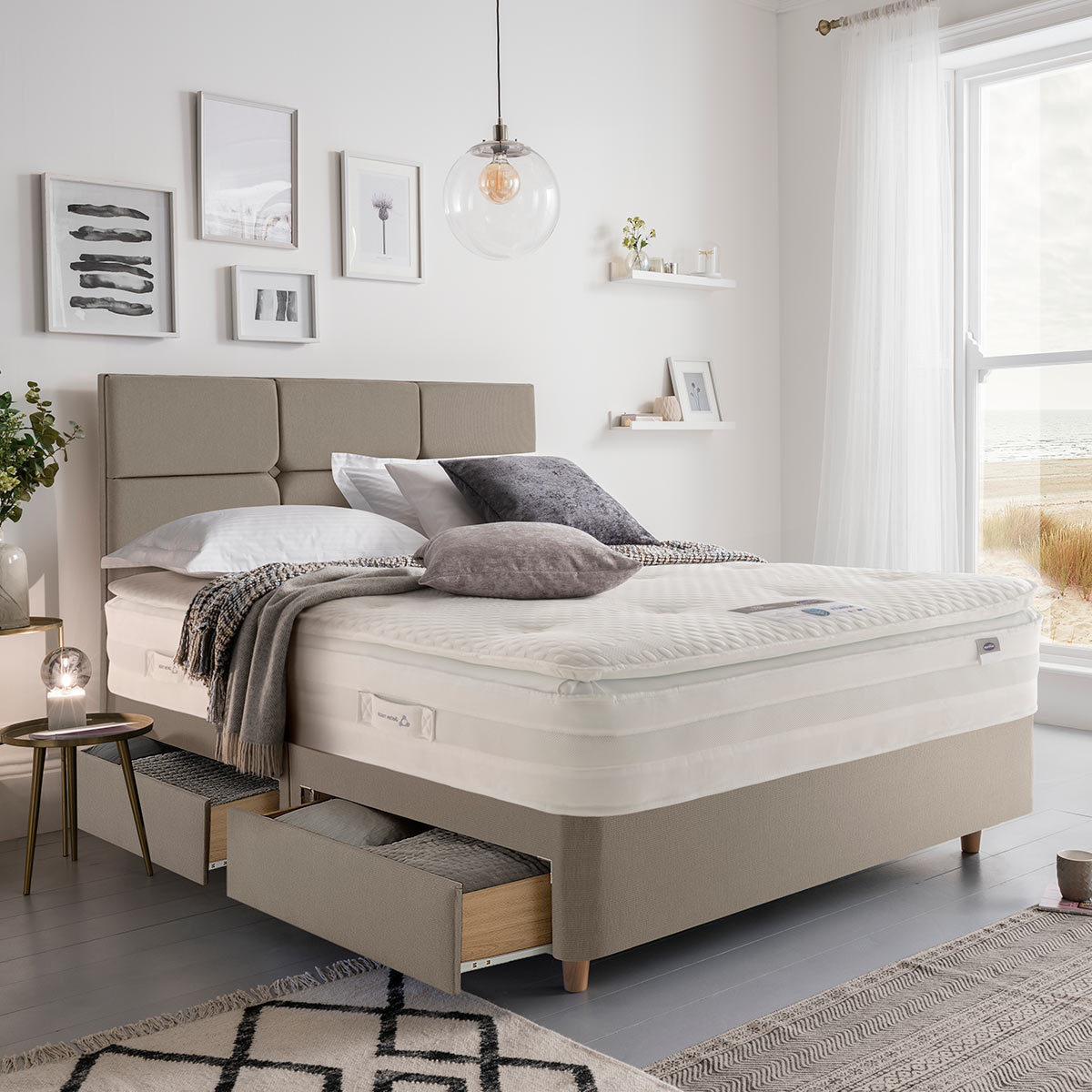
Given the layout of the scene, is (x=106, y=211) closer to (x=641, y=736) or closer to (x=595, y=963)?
(x=641, y=736)

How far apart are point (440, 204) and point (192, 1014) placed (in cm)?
279

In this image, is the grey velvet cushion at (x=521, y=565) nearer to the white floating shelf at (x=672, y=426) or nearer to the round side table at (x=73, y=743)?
the round side table at (x=73, y=743)

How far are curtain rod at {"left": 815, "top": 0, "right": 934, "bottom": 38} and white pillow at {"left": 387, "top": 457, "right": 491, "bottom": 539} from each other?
8.00ft

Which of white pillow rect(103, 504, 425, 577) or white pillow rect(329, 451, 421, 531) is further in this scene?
white pillow rect(329, 451, 421, 531)

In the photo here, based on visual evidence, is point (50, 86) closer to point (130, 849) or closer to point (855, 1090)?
point (130, 849)

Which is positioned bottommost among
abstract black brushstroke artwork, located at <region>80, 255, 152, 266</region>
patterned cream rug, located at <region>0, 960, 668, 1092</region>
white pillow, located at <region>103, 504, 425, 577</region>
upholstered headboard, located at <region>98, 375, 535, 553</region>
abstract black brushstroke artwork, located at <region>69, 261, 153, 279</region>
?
patterned cream rug, located at <region>0, 960, 668, 1092</region>

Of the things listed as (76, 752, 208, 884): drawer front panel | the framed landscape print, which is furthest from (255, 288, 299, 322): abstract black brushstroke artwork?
(76, 752, 208, 884): drawer front panel

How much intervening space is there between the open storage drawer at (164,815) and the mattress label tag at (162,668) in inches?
8.5

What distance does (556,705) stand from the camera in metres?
2.00

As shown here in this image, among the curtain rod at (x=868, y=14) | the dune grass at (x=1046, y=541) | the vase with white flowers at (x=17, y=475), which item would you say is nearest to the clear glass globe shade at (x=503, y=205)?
the vase with white flowers at (x=17, y=475)

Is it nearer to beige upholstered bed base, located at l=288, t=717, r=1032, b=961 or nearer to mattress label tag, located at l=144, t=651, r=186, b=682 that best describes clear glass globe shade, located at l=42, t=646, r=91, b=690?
mattress label tag, located at l=144, t=651, r=186, b=682

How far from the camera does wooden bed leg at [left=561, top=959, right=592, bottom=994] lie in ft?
6.97

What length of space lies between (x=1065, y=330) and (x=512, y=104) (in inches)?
83.2

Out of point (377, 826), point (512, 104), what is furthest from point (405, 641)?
point (512, 104)
